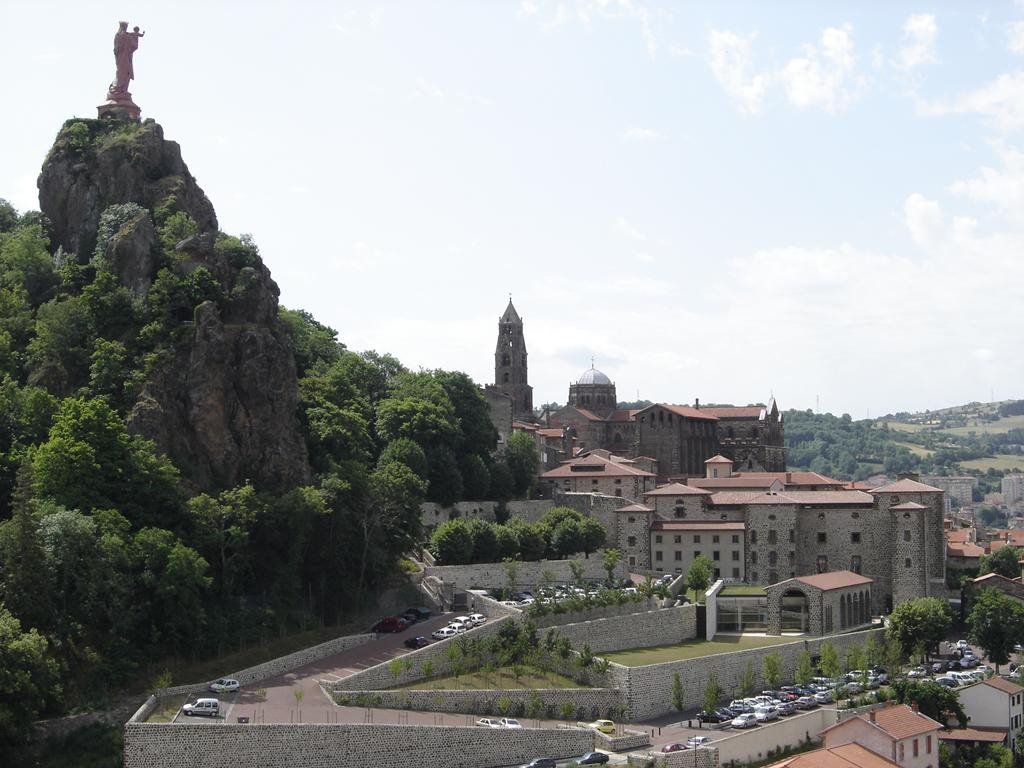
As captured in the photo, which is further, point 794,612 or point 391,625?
point 794,612

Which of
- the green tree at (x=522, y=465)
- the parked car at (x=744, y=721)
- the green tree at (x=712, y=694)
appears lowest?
the parked car at (x=744, y=721)

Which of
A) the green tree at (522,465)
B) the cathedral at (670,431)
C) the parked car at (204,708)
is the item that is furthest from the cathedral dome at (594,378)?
the parked car at (204,708)

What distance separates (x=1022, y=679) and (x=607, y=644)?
71.4ft

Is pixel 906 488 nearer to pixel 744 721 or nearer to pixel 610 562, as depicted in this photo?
pixel 610 562

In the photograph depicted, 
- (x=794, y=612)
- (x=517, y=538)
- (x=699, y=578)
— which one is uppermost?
(x=517, y=538)

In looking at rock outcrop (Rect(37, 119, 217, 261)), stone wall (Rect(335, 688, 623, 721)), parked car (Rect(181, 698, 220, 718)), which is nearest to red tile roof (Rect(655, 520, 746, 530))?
stone wall (Rect(335, 688, 623, 721))

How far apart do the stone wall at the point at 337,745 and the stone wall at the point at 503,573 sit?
18530mm

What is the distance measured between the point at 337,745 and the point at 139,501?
15941mm

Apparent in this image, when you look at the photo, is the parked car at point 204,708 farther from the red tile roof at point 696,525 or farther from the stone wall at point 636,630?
the red tile roof at point 696,525

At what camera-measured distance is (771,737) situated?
59.2 metres

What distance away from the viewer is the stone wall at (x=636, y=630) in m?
65.8

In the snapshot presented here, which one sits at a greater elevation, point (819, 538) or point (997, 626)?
point (819, 538)

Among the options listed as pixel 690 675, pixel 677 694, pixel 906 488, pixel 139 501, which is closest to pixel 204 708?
pixel 139 501

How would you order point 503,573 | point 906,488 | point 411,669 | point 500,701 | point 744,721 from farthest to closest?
1. point 906,488
2. point 503,573
3. point 744,721
4. point 411,669
5. point 500,701
